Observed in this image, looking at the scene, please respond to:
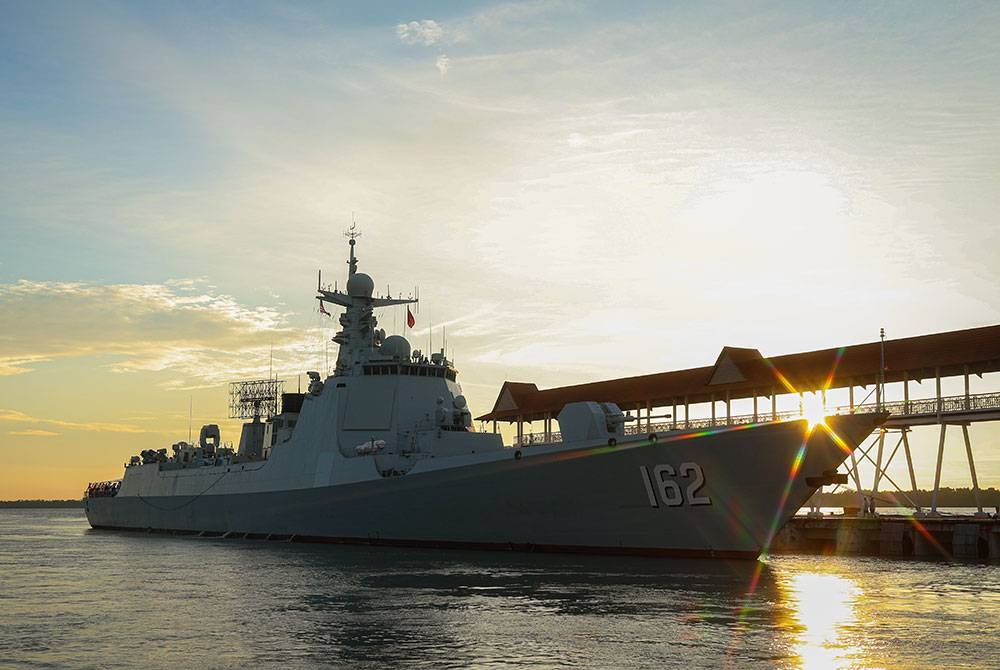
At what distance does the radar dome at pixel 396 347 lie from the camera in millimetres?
34500

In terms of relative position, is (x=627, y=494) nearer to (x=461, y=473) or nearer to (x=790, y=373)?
(x=461, y=473)

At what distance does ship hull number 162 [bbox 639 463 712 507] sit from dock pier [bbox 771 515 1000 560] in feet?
28.9

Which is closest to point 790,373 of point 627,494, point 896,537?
point 896,537

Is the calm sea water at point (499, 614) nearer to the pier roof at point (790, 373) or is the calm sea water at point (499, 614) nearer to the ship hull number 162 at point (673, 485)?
the ship hull number 162 at point (673, 485)

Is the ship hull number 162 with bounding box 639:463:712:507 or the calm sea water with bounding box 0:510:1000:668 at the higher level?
the ship hull number 162 with bounding box 639:463:712:507

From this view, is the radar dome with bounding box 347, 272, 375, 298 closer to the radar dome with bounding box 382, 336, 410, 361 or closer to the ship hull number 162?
the radar dome with bounding box 382, 336, 410, 361

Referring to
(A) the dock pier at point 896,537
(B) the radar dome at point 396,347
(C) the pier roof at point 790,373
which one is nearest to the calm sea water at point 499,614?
(A) the dock pier at point 896,537

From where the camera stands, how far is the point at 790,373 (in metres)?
36.1

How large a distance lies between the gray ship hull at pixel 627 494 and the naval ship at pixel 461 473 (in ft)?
0.11

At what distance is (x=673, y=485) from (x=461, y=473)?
248 inches

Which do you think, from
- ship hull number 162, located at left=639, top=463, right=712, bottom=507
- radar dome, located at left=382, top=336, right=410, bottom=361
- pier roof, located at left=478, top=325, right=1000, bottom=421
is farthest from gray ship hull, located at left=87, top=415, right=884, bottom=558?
pier roof, located at left=478, top=325, right=1000, bottom=421

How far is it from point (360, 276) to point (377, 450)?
9101 mm

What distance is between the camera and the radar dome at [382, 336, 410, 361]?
3450 centimetres

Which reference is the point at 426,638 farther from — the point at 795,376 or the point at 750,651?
Result: the point at 795,376
